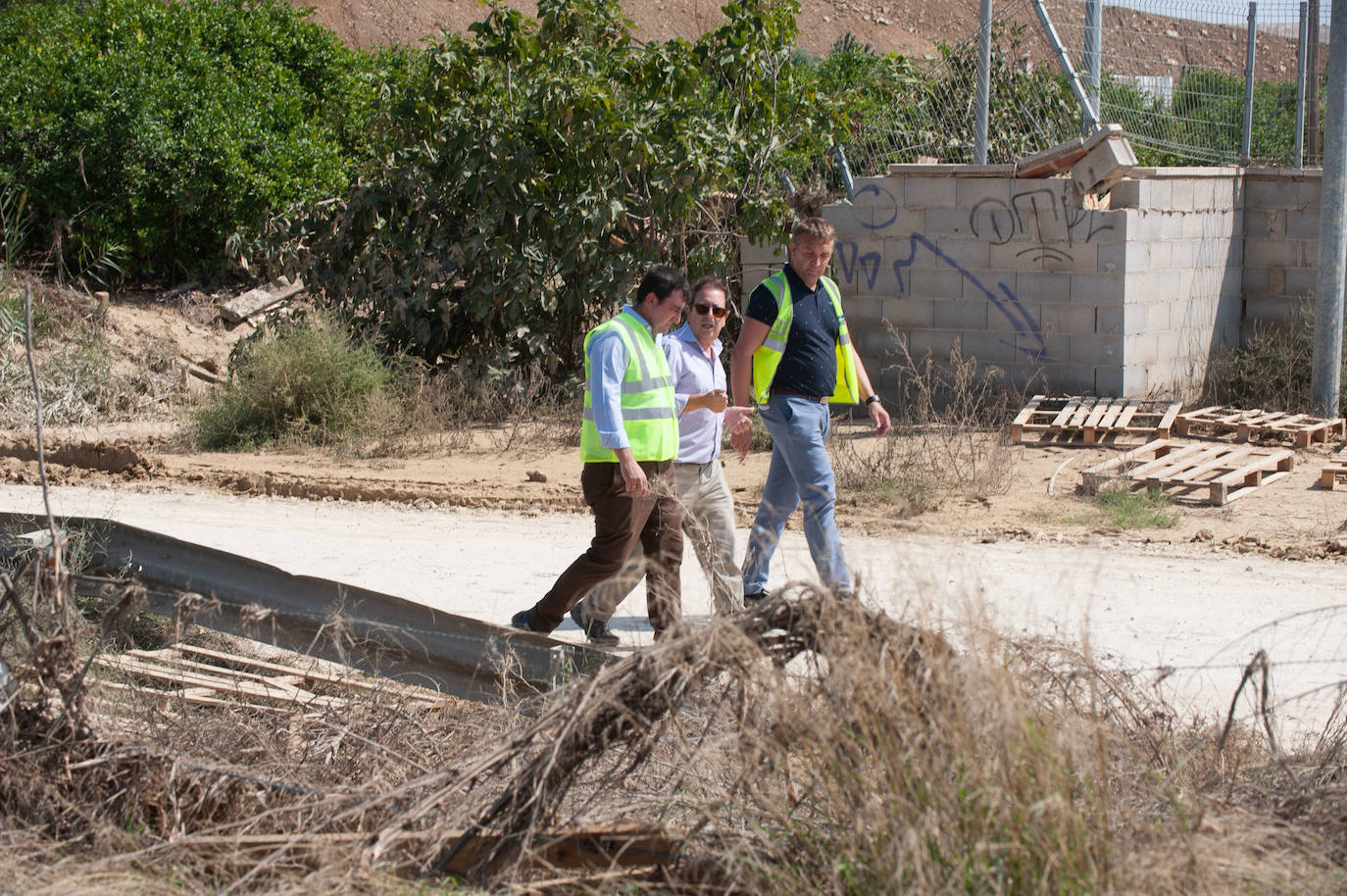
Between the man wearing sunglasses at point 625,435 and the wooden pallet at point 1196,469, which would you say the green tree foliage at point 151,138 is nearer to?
the wooden pallet at point 1196,469

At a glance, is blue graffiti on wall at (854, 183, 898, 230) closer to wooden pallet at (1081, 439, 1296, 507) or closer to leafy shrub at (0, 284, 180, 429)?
wooden pallet at (1081, 439, 1296, 507)

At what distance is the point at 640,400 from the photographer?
555cm

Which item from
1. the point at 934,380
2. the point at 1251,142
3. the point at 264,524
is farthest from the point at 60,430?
the point at 1251,142

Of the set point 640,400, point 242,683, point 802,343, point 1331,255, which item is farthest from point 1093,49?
point 242,683

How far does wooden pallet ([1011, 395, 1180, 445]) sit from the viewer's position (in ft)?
34.6

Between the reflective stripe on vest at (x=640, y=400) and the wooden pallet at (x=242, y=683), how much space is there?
1306 millimetres

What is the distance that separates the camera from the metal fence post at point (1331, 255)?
10953 mm

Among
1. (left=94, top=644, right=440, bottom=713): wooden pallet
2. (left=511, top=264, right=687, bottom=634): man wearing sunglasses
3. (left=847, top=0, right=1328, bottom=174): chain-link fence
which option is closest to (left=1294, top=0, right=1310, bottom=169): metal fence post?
(left=847, top=0, right=1328, bottom=174): chain-link fence

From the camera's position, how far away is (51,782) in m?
3.84

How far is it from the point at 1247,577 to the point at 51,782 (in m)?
5.71

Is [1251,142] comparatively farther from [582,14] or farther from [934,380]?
[582,14]

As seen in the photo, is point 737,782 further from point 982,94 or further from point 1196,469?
point 982,94

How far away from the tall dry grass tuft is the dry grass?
464 cm

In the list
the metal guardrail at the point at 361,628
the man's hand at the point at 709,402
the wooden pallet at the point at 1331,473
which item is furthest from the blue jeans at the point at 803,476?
the wooden pallet at the point at 1331,473
